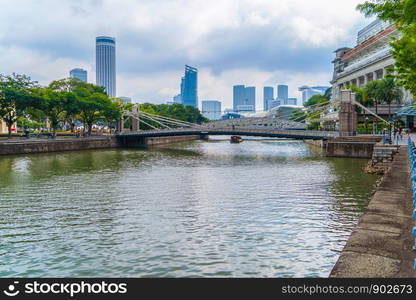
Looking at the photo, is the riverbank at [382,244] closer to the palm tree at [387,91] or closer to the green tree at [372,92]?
the palm tree at [387,91]

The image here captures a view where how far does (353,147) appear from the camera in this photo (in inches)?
1732

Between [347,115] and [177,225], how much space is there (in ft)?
142

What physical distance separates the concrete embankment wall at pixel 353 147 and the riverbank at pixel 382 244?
104ft

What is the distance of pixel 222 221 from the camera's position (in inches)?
601

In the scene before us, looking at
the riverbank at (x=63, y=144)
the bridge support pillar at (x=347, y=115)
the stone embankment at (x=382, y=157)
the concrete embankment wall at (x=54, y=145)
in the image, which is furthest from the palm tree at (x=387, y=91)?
the concrete embankment wall at (x=54, y=145)

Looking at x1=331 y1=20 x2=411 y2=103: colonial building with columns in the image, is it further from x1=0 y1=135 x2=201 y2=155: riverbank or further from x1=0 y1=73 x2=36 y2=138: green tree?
x1=0 y1=73 x2=36 y2=138: green tree

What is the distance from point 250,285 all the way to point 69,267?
500cm

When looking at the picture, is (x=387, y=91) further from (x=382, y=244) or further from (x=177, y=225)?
(x=382, y=244)

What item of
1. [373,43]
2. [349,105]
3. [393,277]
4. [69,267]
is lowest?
[69,267]

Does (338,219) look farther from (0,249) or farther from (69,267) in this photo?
(0,249)

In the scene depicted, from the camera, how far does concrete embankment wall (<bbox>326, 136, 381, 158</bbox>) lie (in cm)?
4297

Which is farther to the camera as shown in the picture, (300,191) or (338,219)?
(300,191)

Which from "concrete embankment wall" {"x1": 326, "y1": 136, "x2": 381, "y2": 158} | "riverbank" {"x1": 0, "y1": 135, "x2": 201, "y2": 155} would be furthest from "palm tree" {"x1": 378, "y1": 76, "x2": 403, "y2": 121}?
"riverbank" {"x1": 0, "y1": 135, "x2": 201, "y2": 155}

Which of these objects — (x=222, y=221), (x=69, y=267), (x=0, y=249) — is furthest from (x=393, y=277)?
(x=0, y=249)
